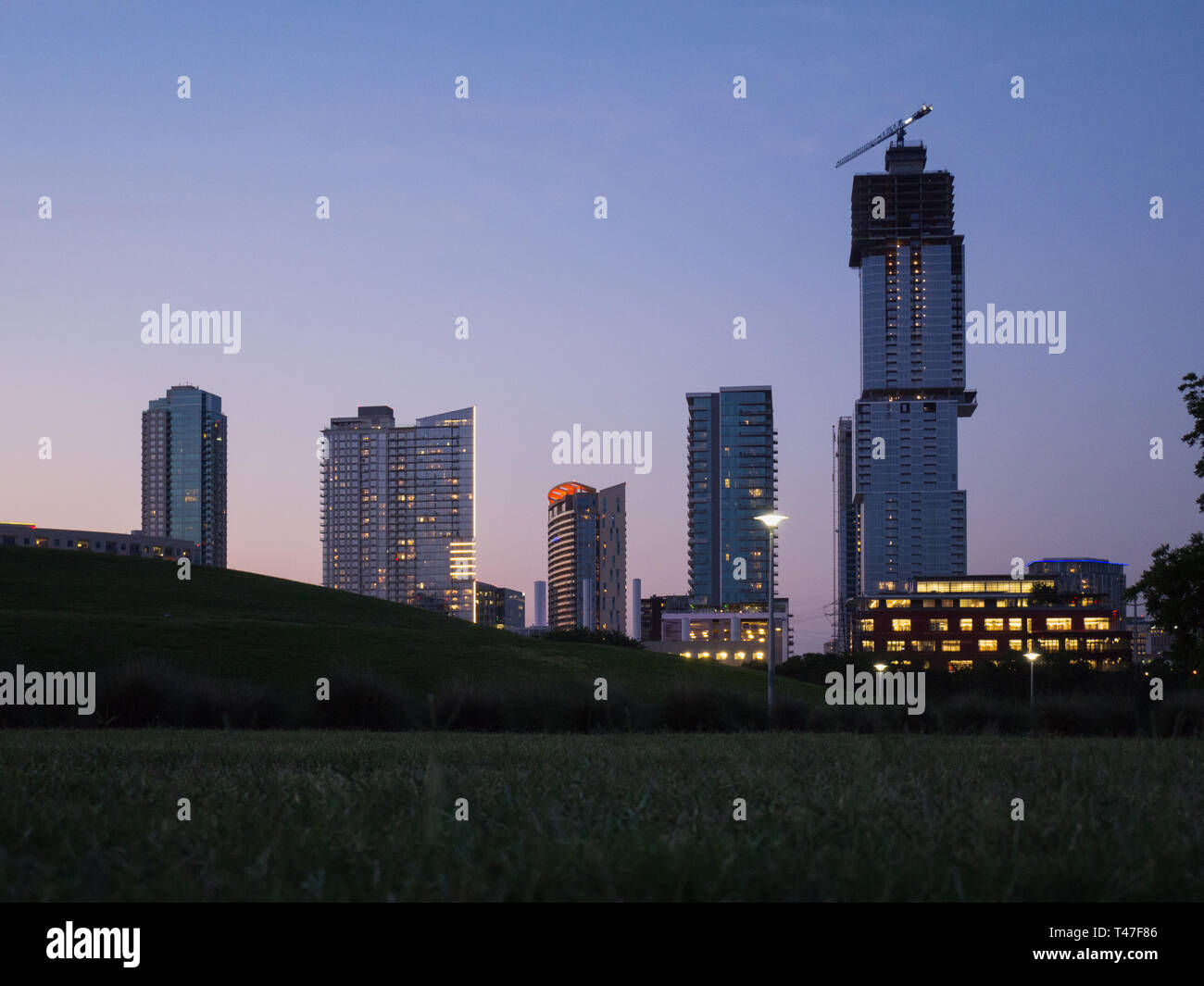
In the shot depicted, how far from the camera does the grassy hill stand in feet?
55.8

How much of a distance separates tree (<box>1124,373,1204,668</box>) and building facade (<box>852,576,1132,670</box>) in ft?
367

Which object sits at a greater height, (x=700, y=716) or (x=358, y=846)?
(x=358, y=846)

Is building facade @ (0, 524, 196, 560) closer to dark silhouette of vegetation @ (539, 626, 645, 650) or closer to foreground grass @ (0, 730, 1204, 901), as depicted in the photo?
dark silhouette of vegetation @ (539, 626, 645, 650)

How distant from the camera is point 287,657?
30625 millimetres

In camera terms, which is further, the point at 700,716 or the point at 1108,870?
the point at 700,716

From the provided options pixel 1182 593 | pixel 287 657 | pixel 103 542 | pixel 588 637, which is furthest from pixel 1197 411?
pixel 103 542

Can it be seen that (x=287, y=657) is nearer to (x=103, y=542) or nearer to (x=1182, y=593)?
(x=1182, y=593)

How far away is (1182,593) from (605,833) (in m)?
29.8

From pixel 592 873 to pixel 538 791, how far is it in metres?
2.24

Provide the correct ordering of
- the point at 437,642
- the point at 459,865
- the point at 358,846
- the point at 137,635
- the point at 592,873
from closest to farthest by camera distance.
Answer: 1. the point at 592,873
2. the point at 459,865
3. the point at 358,846
4. the point at 137,635
5. the point at 437,642

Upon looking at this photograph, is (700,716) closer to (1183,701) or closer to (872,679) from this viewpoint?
(872,679)

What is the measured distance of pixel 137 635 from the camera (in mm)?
30625
